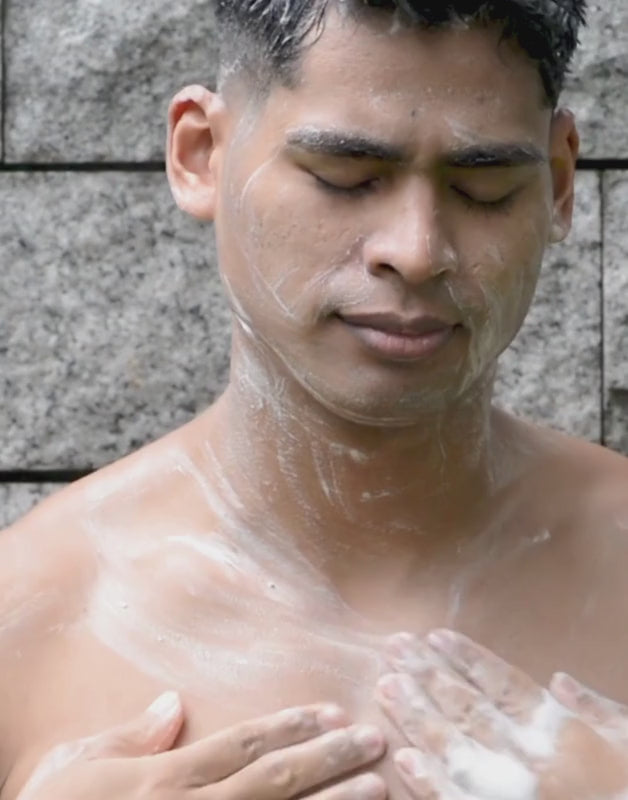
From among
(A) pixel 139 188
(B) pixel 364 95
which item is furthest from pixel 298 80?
(A) pixel 139 188

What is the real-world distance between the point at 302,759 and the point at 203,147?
84 centimetres

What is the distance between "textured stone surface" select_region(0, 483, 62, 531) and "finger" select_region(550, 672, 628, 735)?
1.51 m

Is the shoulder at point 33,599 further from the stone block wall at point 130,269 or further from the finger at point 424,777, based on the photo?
the stone block wall at point 130,269

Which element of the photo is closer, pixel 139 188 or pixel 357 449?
pixel 357 449

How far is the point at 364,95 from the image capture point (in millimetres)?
2217

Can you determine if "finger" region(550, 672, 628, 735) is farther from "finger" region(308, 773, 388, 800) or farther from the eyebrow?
the eyebrow

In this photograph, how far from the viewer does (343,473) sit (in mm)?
2482

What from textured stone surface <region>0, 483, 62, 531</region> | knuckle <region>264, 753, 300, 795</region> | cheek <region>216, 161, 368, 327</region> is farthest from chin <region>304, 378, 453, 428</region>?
textured stone surface <region>0, 483, 62, 531</region>

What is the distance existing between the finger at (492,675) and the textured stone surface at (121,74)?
1408 millimetres

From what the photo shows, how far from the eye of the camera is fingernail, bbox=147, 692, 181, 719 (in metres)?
2.37

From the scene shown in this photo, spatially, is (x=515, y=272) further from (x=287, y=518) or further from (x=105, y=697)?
(x=105, y=697)

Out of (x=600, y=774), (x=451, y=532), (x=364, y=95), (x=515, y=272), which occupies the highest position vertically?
(x=364, y=95)

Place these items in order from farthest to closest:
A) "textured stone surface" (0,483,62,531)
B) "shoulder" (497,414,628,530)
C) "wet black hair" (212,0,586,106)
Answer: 1. "textured stone surface" (0,483,62,531)
2. "shoulder" (497,414,628,530)
3. "wet black hair" (212,0,586,106)

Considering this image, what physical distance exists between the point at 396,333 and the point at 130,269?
1389 mm
